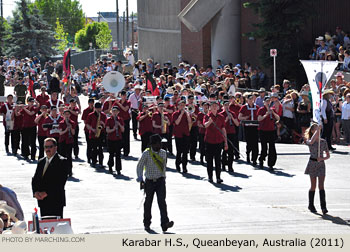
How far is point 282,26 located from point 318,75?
18.9m

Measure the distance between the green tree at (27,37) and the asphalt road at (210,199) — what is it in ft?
174

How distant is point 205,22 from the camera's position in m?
41.0

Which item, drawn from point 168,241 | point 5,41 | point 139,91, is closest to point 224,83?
point 139,91

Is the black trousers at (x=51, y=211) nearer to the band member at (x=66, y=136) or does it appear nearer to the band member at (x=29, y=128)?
the band member at (x=66, y=136)

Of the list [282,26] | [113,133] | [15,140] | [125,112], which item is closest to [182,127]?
[113,133]

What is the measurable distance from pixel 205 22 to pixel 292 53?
20.9ft

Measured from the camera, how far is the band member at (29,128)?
973 inches

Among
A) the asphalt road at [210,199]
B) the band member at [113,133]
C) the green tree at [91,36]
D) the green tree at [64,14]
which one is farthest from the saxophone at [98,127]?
the green tree at [64,14]

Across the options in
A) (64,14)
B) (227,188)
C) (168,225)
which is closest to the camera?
(168,225)

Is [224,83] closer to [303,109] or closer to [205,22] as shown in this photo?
[303,109]

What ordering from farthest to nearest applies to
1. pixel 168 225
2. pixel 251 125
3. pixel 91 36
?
1. pixel 91 36
2. pixel 251 125
3. pixel 168 225

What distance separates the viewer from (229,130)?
22562 mm

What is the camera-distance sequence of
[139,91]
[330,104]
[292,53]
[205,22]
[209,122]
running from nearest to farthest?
[209,122] → [330,104] → [139,91] → [292,53] → [205,22]

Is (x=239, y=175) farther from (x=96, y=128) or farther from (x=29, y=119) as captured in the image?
(x=29, y=119)
